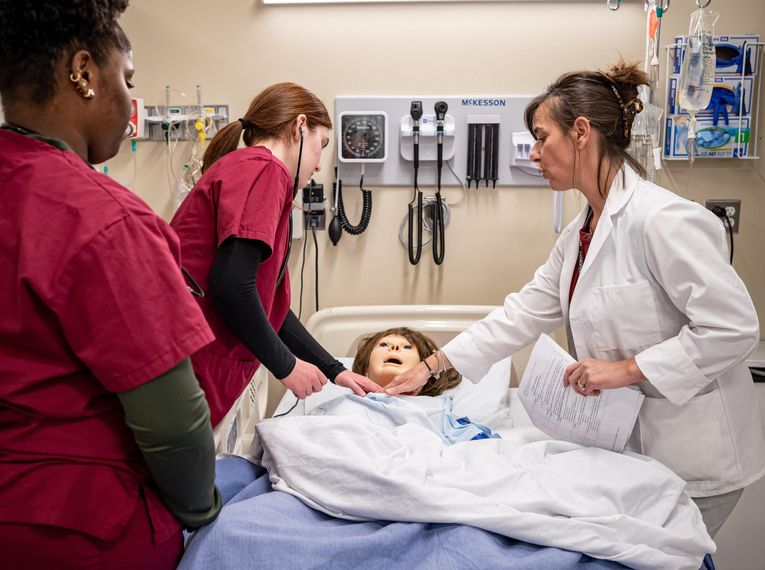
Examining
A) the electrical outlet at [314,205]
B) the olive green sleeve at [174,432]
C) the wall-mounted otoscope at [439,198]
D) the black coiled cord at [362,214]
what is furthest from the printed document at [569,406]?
the electrical outlet at [314,205]

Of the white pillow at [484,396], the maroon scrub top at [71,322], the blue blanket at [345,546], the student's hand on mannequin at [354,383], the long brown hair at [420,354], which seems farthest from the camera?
the long brown hair at [420,354]

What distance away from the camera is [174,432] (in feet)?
2.99

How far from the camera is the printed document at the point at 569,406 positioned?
160cm

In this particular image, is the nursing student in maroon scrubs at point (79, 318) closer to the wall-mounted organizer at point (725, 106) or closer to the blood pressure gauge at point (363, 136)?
the blood pressure gauge at point (363, 136)

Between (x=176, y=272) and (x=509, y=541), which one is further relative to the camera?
(x=509, y=541)

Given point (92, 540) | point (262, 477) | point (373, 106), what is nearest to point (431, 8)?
point (373, 106)

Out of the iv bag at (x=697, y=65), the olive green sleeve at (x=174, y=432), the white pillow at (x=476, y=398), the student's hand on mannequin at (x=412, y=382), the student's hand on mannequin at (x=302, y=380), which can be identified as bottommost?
the white pillow at (x=476, y=398)

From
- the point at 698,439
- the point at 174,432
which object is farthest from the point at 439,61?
the point at 174,432

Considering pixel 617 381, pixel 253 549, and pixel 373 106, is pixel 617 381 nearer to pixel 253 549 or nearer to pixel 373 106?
pixel 253 549

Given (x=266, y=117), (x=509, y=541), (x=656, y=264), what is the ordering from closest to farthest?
(x=509, y=541) < (x=656, y=264) < (x=266, y=117)

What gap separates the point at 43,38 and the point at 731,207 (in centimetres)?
278

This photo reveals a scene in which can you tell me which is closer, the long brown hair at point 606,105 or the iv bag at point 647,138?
the long brown hair at point 606,105

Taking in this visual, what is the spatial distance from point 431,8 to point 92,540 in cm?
255

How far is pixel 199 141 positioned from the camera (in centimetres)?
303
